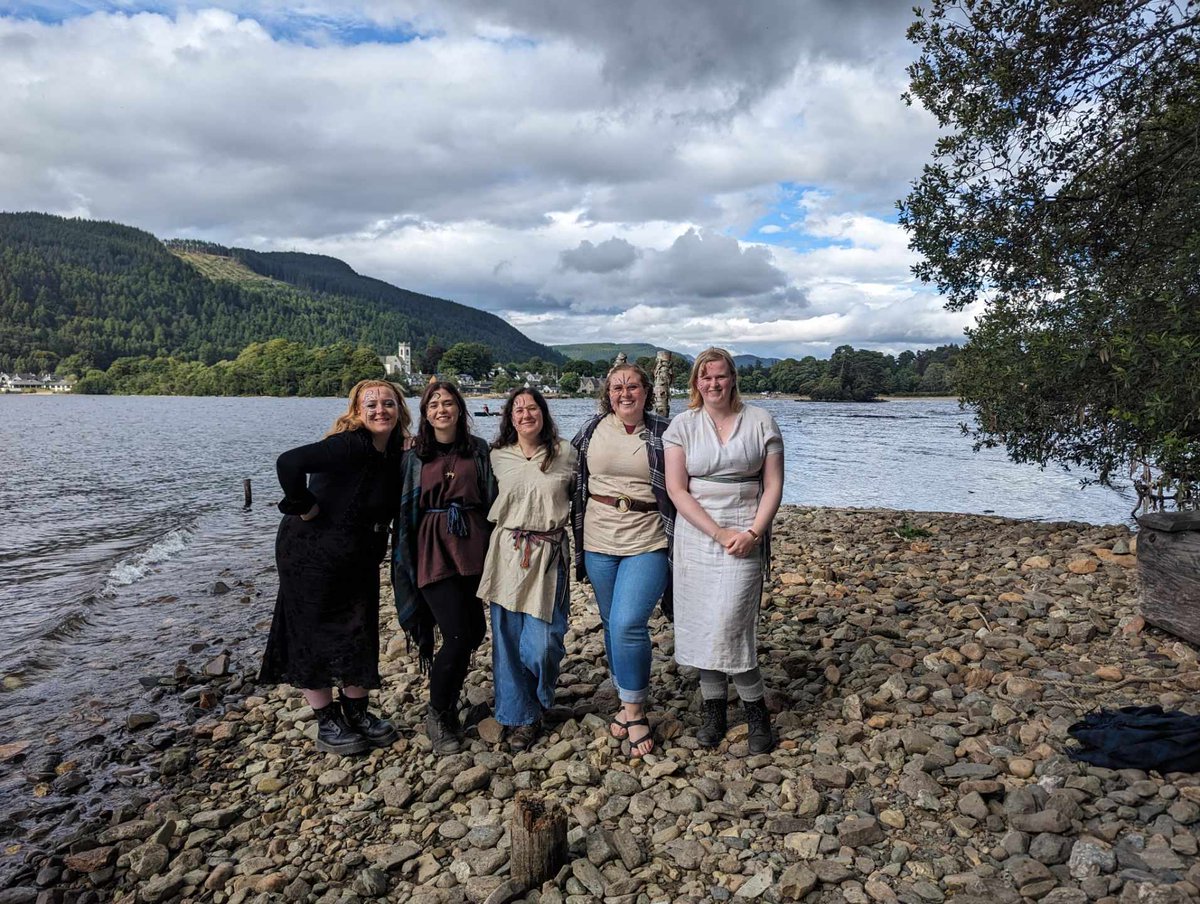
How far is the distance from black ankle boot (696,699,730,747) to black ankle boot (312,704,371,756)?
2455 mm

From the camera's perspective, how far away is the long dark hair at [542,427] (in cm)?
471

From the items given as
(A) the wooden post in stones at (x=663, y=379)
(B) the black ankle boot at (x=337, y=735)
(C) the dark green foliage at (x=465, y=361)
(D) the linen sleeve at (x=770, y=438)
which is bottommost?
(B) the black ankle boot at (x=337, y=735)

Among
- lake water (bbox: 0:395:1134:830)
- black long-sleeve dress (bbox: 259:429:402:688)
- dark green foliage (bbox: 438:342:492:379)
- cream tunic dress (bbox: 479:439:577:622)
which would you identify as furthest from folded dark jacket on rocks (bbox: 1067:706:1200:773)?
dark green foliage (bbox: 438:342:492:379)

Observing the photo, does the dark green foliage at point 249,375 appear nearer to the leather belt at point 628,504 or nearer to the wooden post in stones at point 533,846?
the leather belt at point 628,504

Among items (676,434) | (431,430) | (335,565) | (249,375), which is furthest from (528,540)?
(249,375)

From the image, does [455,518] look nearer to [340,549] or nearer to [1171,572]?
[340,549]

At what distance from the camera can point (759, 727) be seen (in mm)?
4605

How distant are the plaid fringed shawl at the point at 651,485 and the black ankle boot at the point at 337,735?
206 centimetres

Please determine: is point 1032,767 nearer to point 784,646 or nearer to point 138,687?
point 784,646

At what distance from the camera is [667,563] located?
4605 mm

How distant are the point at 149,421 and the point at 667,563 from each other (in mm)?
80342

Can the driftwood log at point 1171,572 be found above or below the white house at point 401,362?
below

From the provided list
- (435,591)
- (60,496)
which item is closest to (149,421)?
(60,496)

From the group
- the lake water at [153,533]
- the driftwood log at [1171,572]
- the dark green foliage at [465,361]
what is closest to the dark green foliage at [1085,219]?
the driftwood log at [1171,572]
